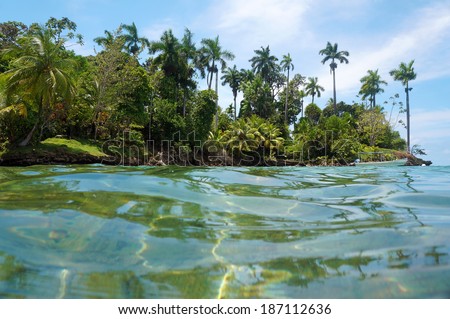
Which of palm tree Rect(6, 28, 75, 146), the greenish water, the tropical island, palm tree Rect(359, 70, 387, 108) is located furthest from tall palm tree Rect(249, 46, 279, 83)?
the greenish water

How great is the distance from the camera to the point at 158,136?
2934 centimetres

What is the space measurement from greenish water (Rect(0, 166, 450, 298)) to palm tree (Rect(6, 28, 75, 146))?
608 inches

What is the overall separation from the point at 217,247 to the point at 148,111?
28503 millimetres

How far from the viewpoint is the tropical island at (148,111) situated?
685 inches

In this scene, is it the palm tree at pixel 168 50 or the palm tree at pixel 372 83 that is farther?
the palm tree at pixel 372 83

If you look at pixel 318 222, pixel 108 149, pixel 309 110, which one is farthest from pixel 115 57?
pixel 309 110

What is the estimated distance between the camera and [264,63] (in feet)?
154

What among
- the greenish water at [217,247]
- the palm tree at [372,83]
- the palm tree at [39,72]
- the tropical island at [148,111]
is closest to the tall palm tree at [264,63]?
the tropical island at [148,111]

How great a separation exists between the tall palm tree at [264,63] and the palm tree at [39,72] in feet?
109

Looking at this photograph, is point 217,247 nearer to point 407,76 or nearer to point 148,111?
point 148,111

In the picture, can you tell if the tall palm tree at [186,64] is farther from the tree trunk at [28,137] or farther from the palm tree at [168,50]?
the tree trunk at [28,137]

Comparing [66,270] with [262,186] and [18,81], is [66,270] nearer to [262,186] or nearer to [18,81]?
[262,186]

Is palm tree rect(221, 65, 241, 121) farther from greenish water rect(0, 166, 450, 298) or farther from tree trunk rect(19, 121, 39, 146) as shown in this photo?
greenish water rect(0, 166, 450, 298)
